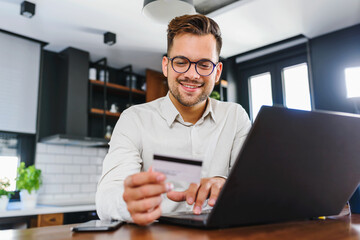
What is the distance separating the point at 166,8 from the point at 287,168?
2029mm

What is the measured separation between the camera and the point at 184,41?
1.39 m

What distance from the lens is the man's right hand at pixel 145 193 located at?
68 cm

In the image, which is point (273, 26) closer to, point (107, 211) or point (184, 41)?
point (184, 41)

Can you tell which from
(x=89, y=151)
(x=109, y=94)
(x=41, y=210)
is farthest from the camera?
(x=109, y=94)

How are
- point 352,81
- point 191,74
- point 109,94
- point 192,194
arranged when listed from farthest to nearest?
point 109,94, point 352,81, point 191,74, point 192,194

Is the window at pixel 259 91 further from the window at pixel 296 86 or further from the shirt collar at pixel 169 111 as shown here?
the shirt collar at pixel 169 111

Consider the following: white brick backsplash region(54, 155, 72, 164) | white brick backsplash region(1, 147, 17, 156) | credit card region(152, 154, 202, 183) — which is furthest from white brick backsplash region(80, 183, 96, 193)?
credit card region(152, 154, 202, 183)

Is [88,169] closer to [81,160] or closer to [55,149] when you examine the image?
[81,160]

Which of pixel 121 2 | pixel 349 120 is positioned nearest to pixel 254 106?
pixel 121 2

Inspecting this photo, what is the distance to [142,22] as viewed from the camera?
12.2ft

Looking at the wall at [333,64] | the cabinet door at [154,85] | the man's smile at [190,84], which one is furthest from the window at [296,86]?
the man's smile at [190,84]

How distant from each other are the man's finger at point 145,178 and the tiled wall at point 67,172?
3.71 m

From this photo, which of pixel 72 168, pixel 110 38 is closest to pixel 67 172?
pixel 72 168

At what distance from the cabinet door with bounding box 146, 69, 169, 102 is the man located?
3.61 m
